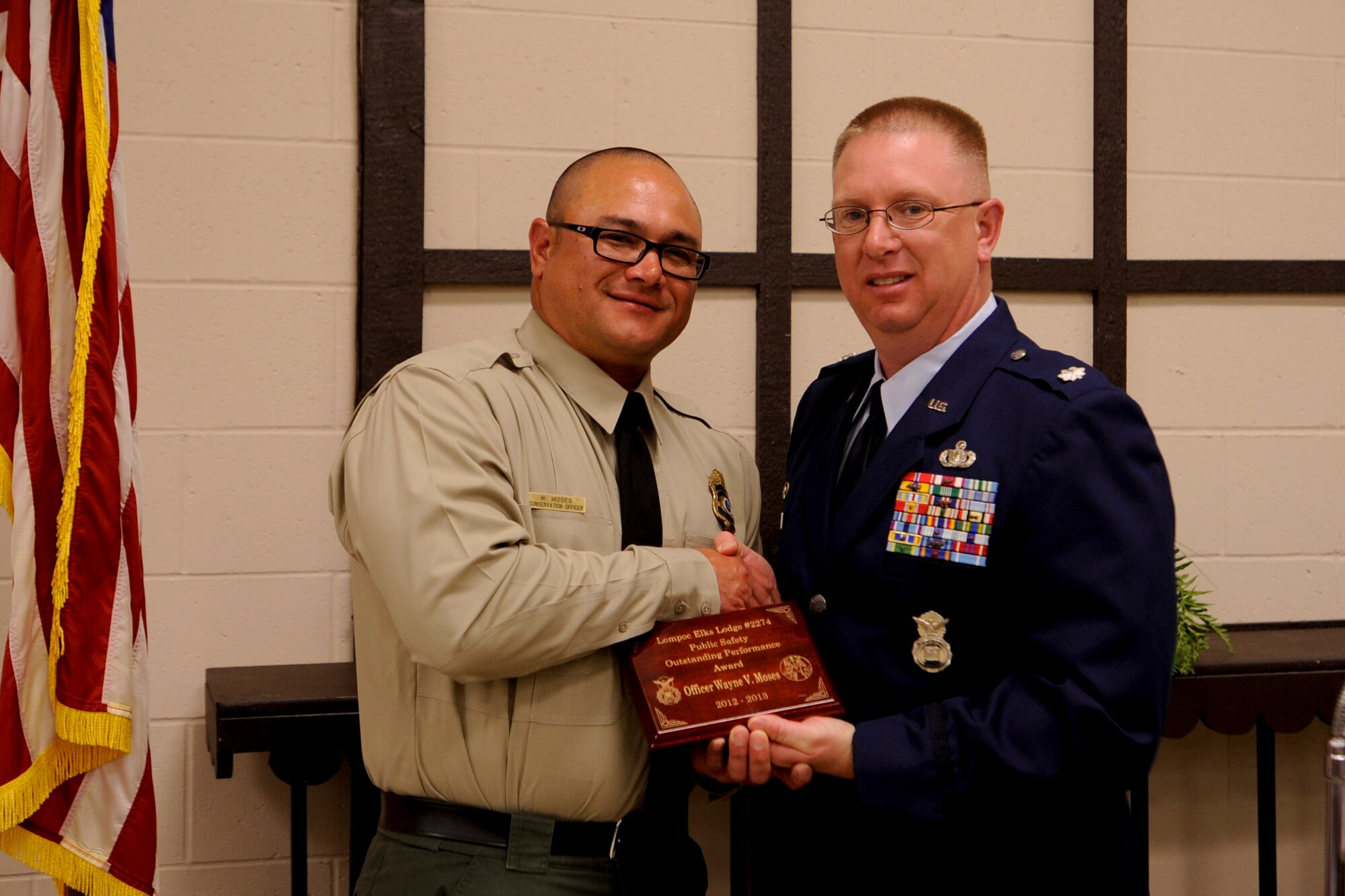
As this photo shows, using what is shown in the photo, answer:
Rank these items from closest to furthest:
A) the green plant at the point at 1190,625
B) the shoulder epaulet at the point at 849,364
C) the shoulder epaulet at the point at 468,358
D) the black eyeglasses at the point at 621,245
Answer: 1. the shoulder epaulet at the point at 468,358
2. the black eyeglasses at the point at 621,245
3. the shoulder epaulet at the point at 849,364
4. the green plant at the point at 1190,625

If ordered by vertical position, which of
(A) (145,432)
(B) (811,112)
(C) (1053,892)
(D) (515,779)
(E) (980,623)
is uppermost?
(B) (811,112)

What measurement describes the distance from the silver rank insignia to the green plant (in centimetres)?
90

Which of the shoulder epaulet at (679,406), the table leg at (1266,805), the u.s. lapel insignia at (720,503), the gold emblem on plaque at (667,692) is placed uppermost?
the shoulder epaulet at (679,406)

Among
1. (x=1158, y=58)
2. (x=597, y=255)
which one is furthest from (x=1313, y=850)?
(x=597, y=255)

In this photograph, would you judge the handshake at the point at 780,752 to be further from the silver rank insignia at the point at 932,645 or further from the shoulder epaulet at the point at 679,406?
the shoulder epaulet at the point at 679,406

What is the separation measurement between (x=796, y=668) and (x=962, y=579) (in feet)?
0.86

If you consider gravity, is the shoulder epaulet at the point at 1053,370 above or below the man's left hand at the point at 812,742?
above

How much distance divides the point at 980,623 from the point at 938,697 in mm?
117

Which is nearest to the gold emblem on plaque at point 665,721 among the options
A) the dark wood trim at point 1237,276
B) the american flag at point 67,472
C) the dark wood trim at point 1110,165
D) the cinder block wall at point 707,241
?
the american flag at point 67,472

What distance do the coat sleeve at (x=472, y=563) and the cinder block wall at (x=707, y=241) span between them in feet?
2.65

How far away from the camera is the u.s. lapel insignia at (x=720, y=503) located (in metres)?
2.01

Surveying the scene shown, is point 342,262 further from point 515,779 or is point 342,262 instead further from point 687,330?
point 515,779

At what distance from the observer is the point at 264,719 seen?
219cm

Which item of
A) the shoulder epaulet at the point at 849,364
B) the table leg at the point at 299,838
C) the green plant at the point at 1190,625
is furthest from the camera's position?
the green plant at the point at 1190,625
